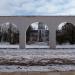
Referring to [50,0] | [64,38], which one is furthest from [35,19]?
[64,38]

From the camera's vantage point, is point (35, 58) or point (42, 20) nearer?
point (35, 58)

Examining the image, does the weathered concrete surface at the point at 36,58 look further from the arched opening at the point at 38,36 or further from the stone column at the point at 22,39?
the arched opening at the point at 38,36

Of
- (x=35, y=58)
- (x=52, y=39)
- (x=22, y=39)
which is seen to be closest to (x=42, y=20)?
(x=52, y=39)

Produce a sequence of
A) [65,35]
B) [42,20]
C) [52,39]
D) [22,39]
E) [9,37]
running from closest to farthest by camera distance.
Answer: [42,20] → [52,39] → [22,39] → [65,35] → [9,37]

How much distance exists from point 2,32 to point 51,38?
635 centimetres

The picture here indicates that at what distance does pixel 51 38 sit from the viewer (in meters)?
18.8

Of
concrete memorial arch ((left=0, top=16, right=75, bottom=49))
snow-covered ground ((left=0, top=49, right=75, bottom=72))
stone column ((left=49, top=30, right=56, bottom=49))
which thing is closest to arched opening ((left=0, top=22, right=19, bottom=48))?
concrete memorial arch ((left=0, top=16, right=75, bottom=49))

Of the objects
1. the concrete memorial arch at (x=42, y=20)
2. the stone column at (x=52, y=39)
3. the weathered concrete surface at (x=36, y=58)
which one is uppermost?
the concrete memorial arch at (x=42, y=20)

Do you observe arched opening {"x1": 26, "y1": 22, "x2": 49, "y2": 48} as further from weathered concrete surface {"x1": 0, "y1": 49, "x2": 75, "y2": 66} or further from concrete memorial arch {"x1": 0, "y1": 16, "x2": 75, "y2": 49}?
weathered concrete surface {"x1": 0, "y1": 49, "x2": 75, "y2": 66}

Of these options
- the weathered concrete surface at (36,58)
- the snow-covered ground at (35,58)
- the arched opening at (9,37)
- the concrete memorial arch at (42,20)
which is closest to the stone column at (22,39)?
the concrete memorial arch at (42,20)

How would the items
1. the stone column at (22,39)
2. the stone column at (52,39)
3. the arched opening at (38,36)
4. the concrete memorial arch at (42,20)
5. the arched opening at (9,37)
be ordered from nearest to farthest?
the concrete memorial arch at (42,20) → the stone column at (52,39) → the stone column at (22,39) → the arched opening at (38,36) → the arched opening at (9,37)

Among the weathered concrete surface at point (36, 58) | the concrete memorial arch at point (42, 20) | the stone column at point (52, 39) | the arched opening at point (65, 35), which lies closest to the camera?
the weathered concrete surface at point (36, 58)

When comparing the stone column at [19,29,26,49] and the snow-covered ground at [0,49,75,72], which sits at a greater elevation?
the stone column at [19,29,26,49]

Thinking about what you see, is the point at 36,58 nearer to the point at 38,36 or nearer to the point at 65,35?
→ the point at 38,36
